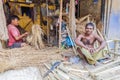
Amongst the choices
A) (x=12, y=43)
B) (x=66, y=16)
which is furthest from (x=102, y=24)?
(x=12, y=43)

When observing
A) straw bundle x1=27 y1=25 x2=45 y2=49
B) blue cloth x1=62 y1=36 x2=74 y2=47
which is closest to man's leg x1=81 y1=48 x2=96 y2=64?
blue cloth x1=62 y1=36 x2=74 y2=47

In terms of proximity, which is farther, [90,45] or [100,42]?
[90,45]

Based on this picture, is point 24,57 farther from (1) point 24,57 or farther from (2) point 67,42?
(2) point 67,42

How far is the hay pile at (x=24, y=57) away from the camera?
464 centimetres

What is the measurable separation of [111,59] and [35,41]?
5.32 feet

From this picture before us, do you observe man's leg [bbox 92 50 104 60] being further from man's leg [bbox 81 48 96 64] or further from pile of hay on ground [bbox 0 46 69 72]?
pile of hay on ground [bbox 0 46 69 72]

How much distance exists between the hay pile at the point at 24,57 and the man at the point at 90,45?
498mm

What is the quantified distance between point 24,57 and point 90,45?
55.4 inches

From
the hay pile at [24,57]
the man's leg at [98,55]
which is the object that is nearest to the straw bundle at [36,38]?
the hay pile at [24,57]

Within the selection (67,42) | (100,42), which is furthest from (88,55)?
(67,42)

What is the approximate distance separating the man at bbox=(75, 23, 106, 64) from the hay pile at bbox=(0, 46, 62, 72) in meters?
0.50

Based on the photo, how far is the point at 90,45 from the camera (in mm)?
5262

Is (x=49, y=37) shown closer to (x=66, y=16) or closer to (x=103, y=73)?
(x=66, y=16)

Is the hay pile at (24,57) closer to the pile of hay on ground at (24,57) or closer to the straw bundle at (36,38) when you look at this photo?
the pile of hay on ground at (24,57)
